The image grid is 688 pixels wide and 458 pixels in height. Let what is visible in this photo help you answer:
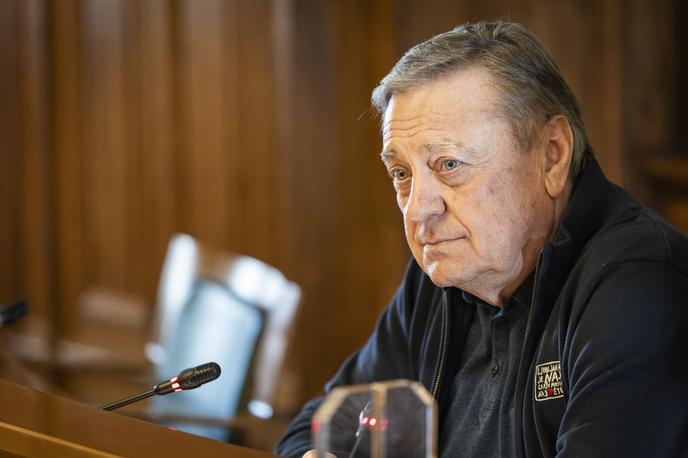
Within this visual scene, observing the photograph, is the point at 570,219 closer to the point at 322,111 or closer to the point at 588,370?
the point at 588,370

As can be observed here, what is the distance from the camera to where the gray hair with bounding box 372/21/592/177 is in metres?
1.58

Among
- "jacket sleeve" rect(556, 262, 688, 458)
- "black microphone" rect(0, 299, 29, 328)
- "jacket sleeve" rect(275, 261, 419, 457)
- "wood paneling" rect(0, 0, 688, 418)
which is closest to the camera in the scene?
"jacket sleeve" rect(556, 262, 688, 458)

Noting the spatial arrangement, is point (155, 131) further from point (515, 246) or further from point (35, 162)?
point (515, 246)

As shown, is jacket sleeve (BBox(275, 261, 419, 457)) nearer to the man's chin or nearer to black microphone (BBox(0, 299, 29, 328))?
the man's chin

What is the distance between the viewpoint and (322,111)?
382 cm

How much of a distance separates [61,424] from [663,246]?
804mm

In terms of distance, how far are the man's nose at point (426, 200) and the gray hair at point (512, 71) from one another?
0.14m

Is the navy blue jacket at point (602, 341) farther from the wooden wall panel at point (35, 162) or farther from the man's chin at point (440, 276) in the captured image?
the wooden wall panel at point (35, 162)

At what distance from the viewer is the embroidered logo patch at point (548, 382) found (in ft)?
4.80

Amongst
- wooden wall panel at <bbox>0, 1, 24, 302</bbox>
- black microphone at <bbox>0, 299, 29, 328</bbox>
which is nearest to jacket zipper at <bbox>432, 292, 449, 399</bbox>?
black microphone at <bbox>0, 299, 29, 328</bbox>

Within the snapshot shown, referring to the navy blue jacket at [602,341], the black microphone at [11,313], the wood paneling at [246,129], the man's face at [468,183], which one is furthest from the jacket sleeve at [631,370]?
the wood paneling at [246,129]

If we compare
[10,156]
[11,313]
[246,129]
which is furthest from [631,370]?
[10,156]

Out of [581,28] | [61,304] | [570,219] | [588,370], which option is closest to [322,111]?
[581,28]

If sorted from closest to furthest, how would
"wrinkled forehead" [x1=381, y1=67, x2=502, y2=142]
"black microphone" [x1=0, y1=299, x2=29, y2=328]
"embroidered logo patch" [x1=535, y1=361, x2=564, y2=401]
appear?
"embroidered logo patch" [x1=535, y1=361, x2=564, y2=401] < "wrinkled forehead" [x1=381, y1=67, x2=502, y2=142] < "black microphone" [x1=0, y1=299, x2=29, y2=328]
